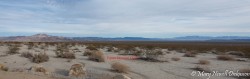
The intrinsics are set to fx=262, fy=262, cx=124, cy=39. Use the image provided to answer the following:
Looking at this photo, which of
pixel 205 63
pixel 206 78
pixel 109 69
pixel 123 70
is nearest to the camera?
pixel 206 78

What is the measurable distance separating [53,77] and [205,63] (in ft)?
34.2

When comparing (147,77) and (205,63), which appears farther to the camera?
(205,63)

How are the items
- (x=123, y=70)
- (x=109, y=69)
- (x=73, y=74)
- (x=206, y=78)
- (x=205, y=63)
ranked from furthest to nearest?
(x=205, y=63) < (x=109, y=69) < (x=123, y=70) < (x=73, y=74) < (x=206, y=78)

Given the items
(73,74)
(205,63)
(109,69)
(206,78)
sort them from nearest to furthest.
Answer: (206,78)
(73,74)
(109,69)
(205,63)

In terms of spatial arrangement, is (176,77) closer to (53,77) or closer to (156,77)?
(156,77)

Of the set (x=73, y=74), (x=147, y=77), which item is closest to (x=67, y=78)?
(x=73, y=74)

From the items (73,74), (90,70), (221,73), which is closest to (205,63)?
(221,73)

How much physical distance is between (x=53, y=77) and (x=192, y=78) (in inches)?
273

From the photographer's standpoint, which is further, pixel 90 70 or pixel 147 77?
pixel 90 70

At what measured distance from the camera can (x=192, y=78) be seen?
12.8m

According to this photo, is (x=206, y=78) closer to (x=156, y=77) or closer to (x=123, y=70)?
(x=156, y=77)

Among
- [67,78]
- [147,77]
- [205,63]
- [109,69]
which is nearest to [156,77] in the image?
[147,77]

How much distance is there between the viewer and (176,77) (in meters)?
13.4

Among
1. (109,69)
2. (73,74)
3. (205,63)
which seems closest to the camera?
(73,74)
